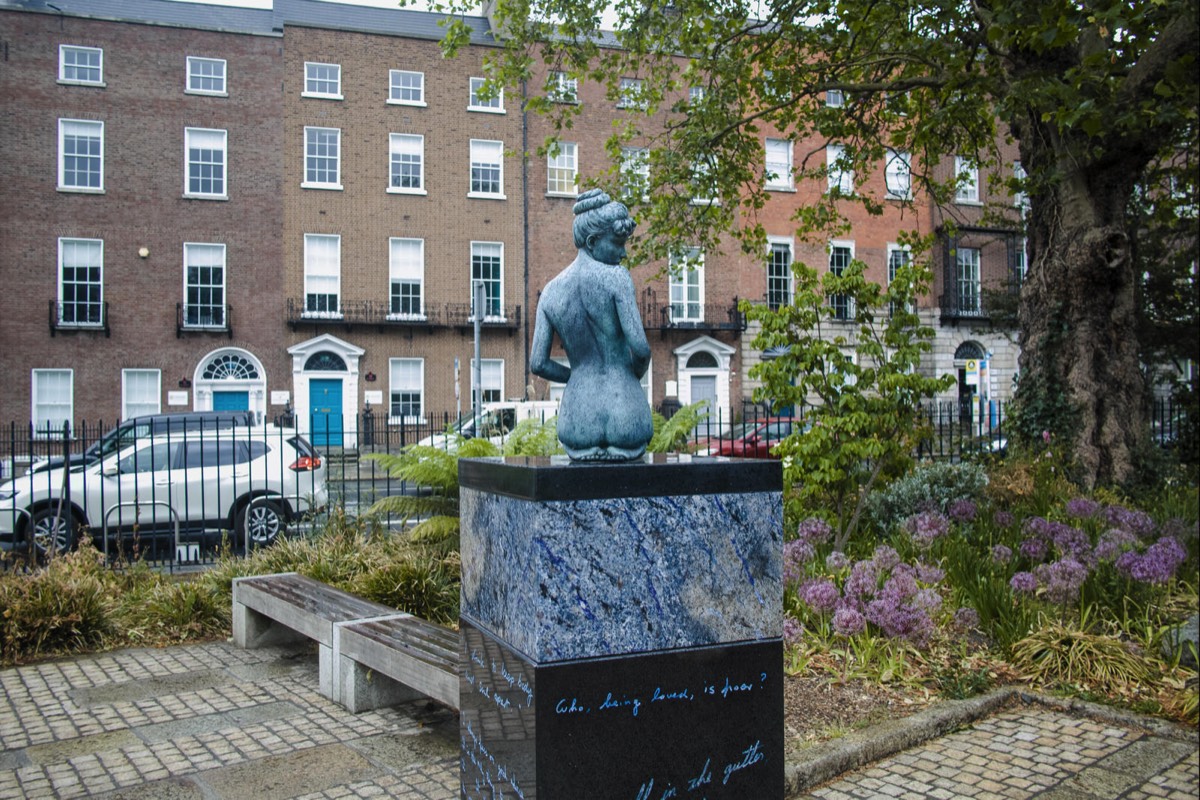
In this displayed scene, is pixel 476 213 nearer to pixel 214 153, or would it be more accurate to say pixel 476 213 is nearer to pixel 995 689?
pixel 214 153

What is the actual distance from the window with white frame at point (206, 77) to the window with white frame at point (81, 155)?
9.71 feet

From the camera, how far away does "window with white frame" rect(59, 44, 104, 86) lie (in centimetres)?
2891

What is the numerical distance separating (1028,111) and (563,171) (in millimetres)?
24152

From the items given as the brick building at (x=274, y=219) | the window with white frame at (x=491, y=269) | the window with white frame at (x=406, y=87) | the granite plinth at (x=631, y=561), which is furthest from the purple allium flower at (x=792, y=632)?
the window with white frame at (x=406, y=87)

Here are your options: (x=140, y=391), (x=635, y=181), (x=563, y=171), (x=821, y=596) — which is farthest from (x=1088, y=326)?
(x=140, y=391)

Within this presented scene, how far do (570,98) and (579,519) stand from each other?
39.2 feet

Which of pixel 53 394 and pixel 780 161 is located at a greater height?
pixel 780 161

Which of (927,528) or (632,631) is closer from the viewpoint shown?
(632,631)

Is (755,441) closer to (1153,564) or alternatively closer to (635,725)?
(1153,564)

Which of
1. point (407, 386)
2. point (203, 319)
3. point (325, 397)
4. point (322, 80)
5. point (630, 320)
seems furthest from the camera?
point (407, 386)

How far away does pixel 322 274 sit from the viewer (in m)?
31.1

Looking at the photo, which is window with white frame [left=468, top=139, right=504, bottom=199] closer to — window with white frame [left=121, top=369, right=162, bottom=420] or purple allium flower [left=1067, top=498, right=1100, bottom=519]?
window with white frame [left=121, top=369, right=162, bottom=420]

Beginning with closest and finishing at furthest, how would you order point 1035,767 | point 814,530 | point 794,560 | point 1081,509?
point 1035,767 → point 794,560 → point 814,530 → point 1081,509

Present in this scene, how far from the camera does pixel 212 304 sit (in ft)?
98.2
